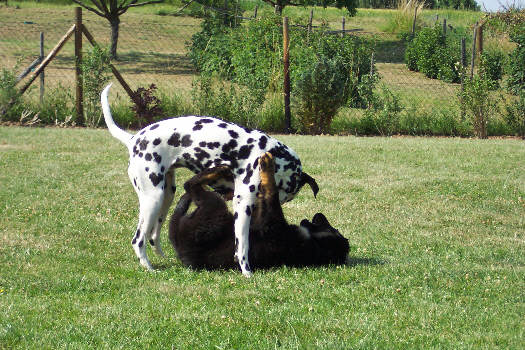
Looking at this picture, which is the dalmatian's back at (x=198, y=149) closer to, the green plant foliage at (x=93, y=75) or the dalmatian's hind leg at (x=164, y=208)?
the dalmatian's hind leg at (x=164, y=208)

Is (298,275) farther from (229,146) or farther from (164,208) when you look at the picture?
(164,208)

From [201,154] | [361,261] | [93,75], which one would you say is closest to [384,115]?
[93,75]

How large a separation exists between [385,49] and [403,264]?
29.9 m

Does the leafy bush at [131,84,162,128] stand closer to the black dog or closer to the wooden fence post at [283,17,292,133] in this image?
the wooden fence post at [283,17,292,133]

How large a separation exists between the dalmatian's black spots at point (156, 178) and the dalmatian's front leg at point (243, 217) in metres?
0.64

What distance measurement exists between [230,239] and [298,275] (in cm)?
73

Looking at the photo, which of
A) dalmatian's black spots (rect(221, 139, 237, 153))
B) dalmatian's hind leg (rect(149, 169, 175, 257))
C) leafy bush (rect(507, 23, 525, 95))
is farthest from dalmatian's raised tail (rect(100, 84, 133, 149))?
leafy bush (rect(507, 23, 525, 95))

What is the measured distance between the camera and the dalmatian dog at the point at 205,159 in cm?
565

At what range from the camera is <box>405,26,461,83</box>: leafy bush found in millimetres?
24781

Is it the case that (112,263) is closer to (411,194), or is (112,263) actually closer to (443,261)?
(443,261)

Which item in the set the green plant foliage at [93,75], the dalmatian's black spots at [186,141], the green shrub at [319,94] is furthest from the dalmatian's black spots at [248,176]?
the green plant foliage at [93,75]

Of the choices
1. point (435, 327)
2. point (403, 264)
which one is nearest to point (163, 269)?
point (403, 264)

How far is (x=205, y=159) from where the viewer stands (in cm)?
567

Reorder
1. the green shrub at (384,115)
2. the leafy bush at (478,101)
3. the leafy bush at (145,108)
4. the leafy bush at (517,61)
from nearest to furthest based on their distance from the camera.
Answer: the leafy bush at (478,101) → the leafy bush at (145,108) → the green shrub at (384,115) → the leafy bush at (517,61)
